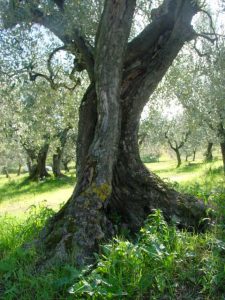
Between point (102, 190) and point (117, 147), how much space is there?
3.27 ft

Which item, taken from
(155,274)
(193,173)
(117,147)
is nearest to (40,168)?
(193,173)

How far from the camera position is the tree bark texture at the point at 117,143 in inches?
244

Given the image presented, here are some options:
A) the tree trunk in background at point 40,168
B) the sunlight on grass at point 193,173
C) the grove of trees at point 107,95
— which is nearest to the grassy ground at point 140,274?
the grove of trees at point 107,95

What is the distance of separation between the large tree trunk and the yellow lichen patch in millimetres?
17

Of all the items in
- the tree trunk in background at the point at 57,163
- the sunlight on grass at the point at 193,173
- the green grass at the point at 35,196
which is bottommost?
the green grass at the point at 35,196

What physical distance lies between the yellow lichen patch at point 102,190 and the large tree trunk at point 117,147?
17mm

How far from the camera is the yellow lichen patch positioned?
Answer: 6531mm

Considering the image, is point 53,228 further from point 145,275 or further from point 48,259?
point 145,275

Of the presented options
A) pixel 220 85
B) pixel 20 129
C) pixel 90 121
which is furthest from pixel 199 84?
pixel 20 129

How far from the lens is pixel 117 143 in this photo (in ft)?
23.5

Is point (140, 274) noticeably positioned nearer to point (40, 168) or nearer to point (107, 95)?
point (107, 95)

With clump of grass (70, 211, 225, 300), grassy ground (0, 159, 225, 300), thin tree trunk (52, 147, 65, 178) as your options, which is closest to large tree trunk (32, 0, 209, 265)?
grassy ground (0, 159, 225, 300)

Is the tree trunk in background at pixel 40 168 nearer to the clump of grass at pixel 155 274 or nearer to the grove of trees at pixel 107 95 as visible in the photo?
the grove of trees at pixel 107 95

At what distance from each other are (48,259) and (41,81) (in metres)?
8.62
